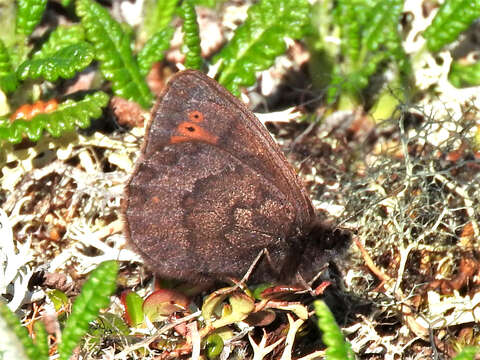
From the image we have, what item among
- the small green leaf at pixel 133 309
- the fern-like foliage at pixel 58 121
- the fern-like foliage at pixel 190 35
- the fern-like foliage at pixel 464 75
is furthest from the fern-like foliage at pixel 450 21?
the small green leaf at pixel 133 309

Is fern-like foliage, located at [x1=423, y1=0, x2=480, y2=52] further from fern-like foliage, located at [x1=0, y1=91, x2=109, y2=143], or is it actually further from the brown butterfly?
fern-like foliage, located at [x1=0, y1=91, x2=109, y2=143]

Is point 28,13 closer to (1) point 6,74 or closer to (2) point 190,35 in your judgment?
(1) point 6,74

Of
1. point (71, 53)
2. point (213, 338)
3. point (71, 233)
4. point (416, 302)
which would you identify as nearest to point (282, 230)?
point (213, 338)

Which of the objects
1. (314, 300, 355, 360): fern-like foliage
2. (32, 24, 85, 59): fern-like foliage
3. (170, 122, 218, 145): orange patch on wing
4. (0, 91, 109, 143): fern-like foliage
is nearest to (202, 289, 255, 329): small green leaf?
(314, 300, 355, 360): fern-like foliage

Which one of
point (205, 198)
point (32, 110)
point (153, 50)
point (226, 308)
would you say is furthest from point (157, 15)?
point (226, 308)

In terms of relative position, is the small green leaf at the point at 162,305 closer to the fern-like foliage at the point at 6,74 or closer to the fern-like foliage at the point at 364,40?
the fern-like foliage at the point at 6,74
